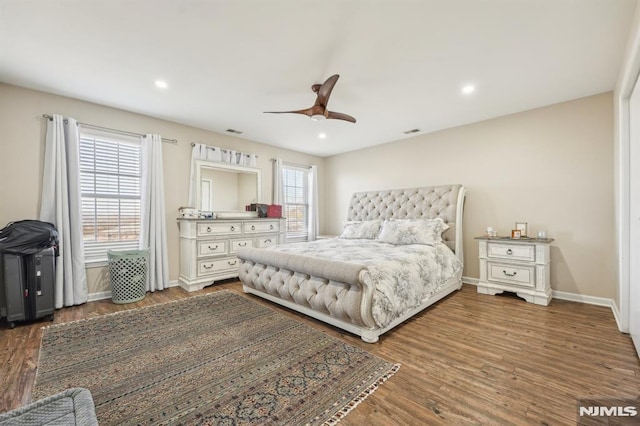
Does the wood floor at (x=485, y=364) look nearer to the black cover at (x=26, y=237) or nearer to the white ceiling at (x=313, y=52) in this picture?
the black cover at (x=26, y=237)

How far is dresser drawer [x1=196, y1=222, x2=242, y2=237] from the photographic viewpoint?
13.5 ft

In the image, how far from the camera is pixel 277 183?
557 centimetres

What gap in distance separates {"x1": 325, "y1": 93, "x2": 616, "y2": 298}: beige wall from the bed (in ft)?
1.21

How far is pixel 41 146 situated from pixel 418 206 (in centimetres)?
528

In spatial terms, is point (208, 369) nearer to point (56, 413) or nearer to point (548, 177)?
point (56, 413)

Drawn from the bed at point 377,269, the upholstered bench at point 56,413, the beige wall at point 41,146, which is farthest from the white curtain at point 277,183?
the upholstered bench at point 56,413

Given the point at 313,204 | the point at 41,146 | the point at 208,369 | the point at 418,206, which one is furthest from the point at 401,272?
the point at 41,146

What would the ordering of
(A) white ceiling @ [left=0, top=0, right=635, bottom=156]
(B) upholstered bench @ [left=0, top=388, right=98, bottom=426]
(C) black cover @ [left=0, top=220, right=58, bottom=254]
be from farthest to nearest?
1. (C) black cover @ [left=0, top=220, right=58, bottom=254]
2. (A) white ceiling @ [left=0, top=0, right=635, bottom=156]
3. (B) upholstered bench @ [left=0, top=388, right=98, bottom=426]

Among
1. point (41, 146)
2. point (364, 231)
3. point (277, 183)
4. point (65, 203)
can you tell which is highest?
point (41, 146)

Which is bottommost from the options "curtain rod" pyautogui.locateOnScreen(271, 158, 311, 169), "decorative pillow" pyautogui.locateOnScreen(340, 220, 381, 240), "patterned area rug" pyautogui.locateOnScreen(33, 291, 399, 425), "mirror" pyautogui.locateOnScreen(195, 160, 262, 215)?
"patterned area rug" pyautogui.locateOnScreen(33, 291, 399, 425)

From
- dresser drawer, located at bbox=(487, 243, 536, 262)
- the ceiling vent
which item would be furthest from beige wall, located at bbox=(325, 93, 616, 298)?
dresser drawer, located at bbox=(487, 243, 536, 262)

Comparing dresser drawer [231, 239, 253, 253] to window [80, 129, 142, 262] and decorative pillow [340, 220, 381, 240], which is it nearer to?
window [80, 129, 142, 262]

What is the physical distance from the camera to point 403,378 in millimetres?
1870

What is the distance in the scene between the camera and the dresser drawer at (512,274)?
3391mm
